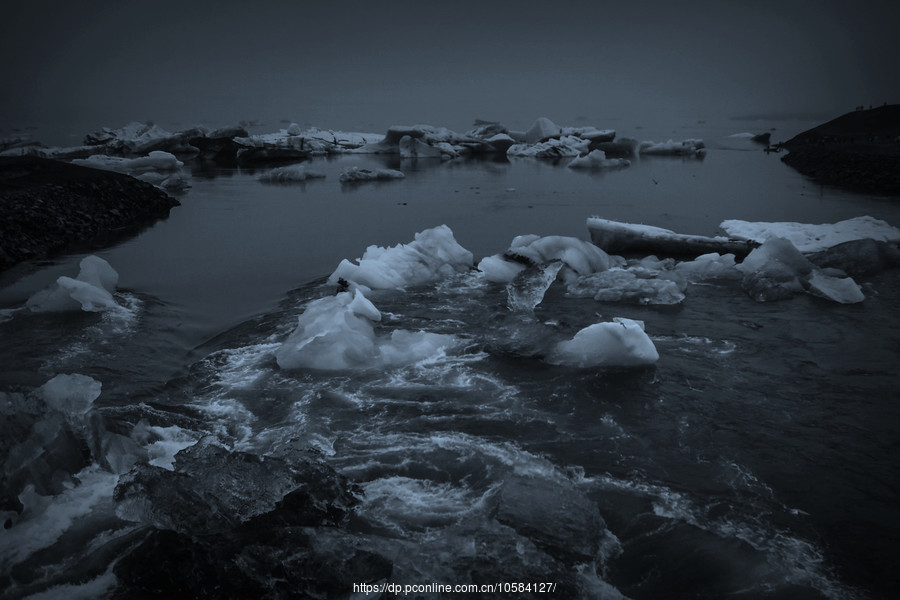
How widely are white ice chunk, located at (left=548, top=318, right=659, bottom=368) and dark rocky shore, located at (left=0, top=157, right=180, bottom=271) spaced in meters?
10.1

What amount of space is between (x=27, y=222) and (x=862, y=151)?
98.9ft

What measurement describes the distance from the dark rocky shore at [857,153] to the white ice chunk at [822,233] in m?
9.11

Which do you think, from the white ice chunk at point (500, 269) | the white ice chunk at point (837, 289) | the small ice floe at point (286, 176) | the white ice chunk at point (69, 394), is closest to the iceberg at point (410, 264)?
the white ice chunk at point (500, 269)

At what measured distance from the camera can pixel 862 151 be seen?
27.0 m

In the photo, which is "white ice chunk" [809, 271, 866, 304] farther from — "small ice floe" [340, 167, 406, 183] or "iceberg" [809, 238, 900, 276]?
"small ice floe" [340, 167, 406, 183]

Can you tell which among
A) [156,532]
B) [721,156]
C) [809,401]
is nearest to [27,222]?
[156,532]

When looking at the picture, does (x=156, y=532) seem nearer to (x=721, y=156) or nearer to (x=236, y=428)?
(x=236, y=428)

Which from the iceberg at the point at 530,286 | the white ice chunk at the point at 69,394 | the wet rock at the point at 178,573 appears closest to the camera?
the wet rock at the point at 178,573

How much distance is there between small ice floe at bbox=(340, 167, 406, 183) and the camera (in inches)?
991

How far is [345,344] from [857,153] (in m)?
26.7

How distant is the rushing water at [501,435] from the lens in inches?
158

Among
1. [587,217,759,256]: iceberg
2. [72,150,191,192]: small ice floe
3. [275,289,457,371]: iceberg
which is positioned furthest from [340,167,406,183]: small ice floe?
[275,289,457,371]: iceberg

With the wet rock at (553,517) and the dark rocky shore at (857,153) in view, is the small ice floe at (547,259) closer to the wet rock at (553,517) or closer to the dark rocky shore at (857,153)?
the wet rock at (553,517)

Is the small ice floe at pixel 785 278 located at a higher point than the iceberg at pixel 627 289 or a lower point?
higher
